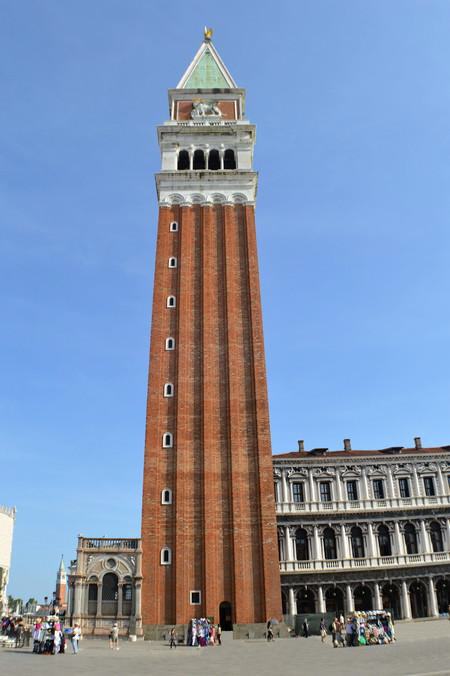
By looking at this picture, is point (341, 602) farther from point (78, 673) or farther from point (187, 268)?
point (78, 673)

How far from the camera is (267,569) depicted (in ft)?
137

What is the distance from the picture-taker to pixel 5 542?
68.1 metres

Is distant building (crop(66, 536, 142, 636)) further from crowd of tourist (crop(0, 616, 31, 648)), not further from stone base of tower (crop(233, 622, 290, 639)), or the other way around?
stone base of tower (crop(233, 622, 290, 639))

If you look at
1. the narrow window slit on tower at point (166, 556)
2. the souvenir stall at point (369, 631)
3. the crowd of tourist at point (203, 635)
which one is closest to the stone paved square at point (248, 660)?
the souvenir stall at point (369, 631)

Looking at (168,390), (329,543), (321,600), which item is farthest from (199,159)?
(321,600)

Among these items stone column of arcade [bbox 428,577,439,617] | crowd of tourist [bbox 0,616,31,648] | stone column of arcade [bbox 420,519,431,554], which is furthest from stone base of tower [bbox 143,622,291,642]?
stone column of arcade [bbox 420,519,431,554]

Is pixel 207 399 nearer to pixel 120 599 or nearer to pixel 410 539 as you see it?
pixel 120 599

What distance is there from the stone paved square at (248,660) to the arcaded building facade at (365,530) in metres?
18.3

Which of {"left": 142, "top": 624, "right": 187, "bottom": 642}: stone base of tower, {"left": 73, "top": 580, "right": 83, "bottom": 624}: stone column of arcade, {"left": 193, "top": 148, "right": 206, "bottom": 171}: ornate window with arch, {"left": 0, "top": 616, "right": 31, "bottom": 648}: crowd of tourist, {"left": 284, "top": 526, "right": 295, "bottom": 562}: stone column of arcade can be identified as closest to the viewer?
{"left": 0, "top": 616, "right": 31, "bottom": 648}: crowd of tourist

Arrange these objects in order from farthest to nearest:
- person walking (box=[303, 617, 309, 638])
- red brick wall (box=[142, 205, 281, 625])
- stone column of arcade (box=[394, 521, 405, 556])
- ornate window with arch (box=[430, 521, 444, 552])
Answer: ornate window with arch (box=[430, 521, 444, 552]) < stone column of arcade (box=[394, 521, 405, 556]) < red brick wall (box=[142, 205, 281, 625]) < person walking (box=[303, 617, 309, 638])

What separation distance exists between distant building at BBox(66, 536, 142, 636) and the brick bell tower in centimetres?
93

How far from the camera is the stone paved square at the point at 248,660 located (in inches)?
858

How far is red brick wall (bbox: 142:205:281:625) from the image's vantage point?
1646 inches

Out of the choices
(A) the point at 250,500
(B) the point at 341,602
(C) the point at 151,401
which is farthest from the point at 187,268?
(B) the point at 341,602
